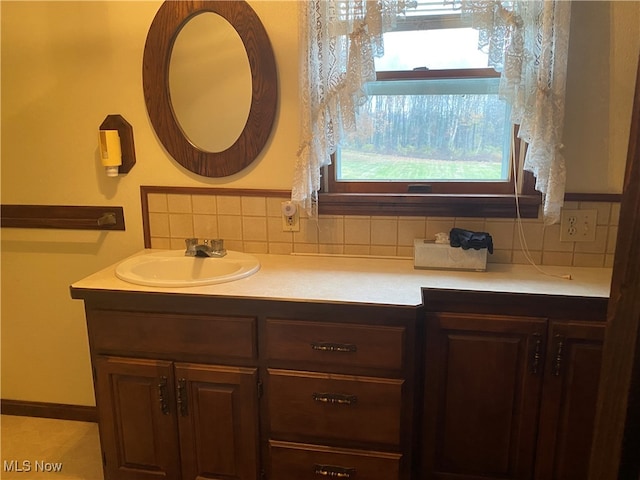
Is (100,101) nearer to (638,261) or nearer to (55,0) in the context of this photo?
(55,0)

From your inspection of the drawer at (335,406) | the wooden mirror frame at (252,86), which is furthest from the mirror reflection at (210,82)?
the drawer at (335,406)

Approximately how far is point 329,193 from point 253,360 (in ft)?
2.47

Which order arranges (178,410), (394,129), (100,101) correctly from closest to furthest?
(178,410)
(394,129)
(100,101)

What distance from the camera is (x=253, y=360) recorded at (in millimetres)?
1663

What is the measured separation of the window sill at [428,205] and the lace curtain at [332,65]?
8.3 inches

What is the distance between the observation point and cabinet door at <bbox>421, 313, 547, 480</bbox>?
1.66 metres

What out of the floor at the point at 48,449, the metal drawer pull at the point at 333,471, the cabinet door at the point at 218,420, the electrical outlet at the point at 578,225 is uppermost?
the electrical outlet at the point at 578,225

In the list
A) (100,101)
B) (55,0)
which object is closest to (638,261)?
(100,101)

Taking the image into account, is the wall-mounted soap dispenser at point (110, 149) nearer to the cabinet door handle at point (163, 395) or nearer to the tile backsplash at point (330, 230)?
the tile backsplash at point (330, 230)

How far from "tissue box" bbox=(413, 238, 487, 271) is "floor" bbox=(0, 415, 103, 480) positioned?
162cm

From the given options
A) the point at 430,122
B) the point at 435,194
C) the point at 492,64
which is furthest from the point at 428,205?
the point at 492,64

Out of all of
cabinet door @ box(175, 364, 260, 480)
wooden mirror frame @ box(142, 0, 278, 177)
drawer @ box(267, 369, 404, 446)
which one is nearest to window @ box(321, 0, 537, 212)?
wooden mirror frame @ box(142, 0, 278, 177)

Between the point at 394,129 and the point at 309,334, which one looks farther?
the point at 394,129

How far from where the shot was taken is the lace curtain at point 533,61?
159 cm
